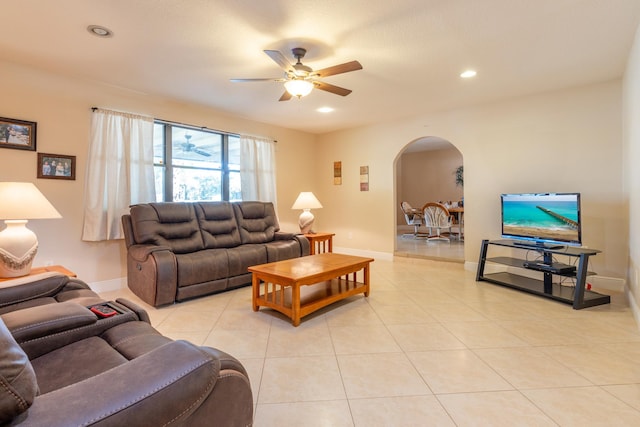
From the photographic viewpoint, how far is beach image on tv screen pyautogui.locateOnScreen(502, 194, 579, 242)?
337cm

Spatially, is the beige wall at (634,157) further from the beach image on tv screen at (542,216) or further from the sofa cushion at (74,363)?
the sofa cushion at (74,363)

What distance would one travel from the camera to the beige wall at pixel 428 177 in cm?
934

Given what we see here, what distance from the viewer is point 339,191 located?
6.29m

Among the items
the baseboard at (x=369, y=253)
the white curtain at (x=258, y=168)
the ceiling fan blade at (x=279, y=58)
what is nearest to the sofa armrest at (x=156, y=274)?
the white curtain at (x=258, y=168)

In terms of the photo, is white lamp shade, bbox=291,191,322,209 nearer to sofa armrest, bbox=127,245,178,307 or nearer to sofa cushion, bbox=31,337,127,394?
sofa armrest, bbox=127,245,178,307

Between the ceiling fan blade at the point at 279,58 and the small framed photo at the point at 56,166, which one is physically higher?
the ceiling fan blade at the point at 279,58

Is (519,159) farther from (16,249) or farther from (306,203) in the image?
(16,249)

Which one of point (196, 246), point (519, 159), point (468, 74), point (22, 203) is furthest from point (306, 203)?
point (22, 203)

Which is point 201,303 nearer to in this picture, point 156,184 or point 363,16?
point 156,184

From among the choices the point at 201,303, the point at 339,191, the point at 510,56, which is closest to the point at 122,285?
the point at 201,303

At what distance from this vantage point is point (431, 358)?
84.7 inches

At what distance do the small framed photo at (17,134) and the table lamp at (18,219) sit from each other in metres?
0.97

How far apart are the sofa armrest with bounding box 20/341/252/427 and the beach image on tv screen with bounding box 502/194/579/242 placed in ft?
12.6

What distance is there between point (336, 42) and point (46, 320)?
2.77 meters
